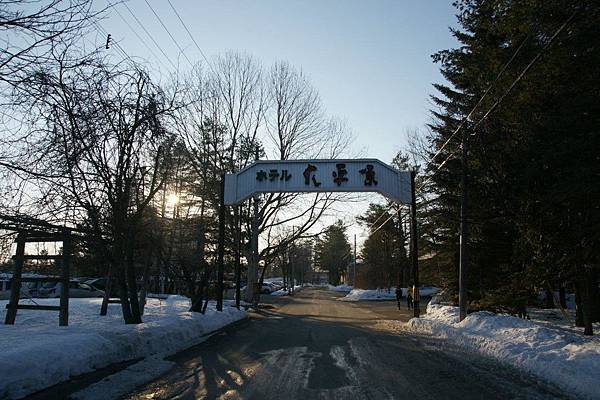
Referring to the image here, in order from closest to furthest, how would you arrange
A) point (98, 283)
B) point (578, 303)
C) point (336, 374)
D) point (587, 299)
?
1. point (336, 374)
2. point (587, 299)
3. point (578, 303)
4. point (98, 283)

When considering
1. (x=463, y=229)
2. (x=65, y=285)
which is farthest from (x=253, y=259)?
(x=65, y=285)

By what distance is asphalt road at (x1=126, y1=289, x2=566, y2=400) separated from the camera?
675cm

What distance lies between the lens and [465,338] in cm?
1254

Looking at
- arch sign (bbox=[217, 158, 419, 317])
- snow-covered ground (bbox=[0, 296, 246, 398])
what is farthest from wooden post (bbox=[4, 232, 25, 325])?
arch sign (bbox=[217, 158, 419, 317])

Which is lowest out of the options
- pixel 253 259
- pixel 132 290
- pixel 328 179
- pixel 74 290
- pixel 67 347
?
pixel 74 290

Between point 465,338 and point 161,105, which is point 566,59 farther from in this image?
point 161,105

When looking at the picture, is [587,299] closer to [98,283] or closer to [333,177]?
[333,177]

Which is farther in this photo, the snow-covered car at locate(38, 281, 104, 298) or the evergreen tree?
the evergreen tree

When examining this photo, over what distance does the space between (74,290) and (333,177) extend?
16.2 metres

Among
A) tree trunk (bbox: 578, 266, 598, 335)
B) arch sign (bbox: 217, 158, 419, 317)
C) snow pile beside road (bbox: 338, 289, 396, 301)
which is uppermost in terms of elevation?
arch sign (bbox: 217, 158, 419, 317)

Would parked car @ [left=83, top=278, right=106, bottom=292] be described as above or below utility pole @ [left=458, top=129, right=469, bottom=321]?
below

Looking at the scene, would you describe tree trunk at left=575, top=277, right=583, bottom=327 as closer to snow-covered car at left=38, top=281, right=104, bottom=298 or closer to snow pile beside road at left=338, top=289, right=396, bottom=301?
snow-covered car at left=38, top=281, right=104, bottom=298

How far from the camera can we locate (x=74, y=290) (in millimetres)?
26812

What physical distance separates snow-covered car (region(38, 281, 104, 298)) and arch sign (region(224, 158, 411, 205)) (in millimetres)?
12136
